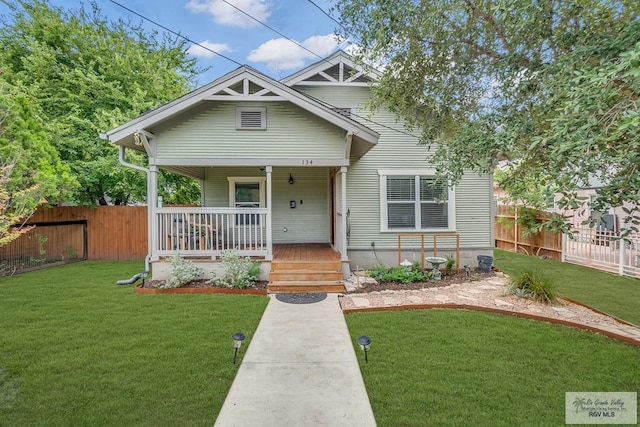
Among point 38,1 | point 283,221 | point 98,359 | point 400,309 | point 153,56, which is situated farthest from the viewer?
point 153,56

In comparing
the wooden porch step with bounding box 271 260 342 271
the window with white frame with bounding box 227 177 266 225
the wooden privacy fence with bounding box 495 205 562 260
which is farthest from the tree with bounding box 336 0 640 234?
the wooden privacy fence with bounding box 495 205 562 260

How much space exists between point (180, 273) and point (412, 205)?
646 cm

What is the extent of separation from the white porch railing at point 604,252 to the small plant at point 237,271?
26.7ft

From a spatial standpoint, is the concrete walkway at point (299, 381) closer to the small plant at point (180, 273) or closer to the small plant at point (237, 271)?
the small plant at point (237, 271)

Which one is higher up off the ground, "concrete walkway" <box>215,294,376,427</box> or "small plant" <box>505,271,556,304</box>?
"small plant" <box>505,271,556,304</box>

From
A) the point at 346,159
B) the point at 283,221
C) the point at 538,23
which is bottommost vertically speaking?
the point at 283,221

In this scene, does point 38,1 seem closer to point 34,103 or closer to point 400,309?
point 34,103

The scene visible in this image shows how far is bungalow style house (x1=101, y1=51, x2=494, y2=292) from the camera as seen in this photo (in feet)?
24.5

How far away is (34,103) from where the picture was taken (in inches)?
434

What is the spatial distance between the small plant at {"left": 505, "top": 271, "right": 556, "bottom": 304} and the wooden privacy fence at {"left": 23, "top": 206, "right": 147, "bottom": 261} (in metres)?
11.6

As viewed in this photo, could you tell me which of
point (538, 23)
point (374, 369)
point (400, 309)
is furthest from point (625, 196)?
point (400, 309)

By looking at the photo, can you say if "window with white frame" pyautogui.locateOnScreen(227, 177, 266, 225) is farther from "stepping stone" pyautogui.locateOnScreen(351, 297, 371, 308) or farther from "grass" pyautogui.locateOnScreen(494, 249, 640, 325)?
"grass" pyautogui.locateOnScreen(494, 249, 640, 325)

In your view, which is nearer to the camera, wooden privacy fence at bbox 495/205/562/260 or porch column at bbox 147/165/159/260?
porch column at bbox 147/165/159/260

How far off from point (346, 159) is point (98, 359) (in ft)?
19.7
